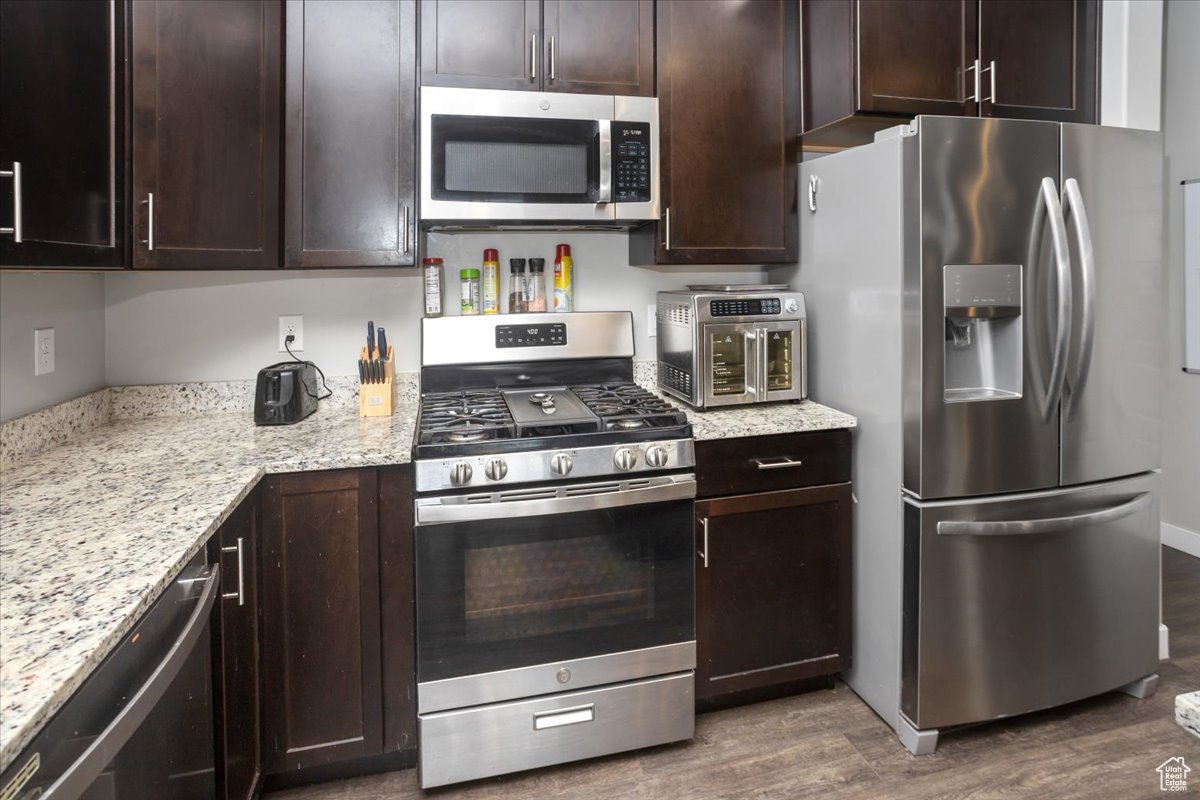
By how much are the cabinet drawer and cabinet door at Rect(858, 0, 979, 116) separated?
100 cm

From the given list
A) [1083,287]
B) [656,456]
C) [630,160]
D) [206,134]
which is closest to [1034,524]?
[1083,287]

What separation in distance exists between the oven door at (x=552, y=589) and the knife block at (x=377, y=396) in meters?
0.52

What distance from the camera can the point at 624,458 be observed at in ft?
5.96

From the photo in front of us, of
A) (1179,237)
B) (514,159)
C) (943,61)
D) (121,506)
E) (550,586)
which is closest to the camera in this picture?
(121,506)

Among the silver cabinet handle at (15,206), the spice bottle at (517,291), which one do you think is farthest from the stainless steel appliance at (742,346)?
Result: the silver cabinet handle at (15,206)

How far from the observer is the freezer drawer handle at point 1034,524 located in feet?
6.11

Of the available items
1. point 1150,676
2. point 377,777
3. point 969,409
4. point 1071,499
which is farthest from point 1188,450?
point 377,777

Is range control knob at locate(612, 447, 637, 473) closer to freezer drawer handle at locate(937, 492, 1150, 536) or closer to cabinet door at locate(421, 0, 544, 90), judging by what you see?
freezer drawer handle at locate(937, 492, 1150, 536)

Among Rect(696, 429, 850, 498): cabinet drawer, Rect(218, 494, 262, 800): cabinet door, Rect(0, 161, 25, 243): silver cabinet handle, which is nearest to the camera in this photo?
Rect(0, 161, 25, 243): silver cabinet handle

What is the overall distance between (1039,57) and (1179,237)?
5.22 ft

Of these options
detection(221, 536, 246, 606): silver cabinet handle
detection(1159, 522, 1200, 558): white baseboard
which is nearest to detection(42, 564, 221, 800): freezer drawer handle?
detection(221, 536, 246, 606): silver cabinet handle

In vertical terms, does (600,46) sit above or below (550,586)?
above

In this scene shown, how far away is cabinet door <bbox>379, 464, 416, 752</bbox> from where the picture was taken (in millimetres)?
1737

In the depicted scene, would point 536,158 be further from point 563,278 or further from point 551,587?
point 551,587
